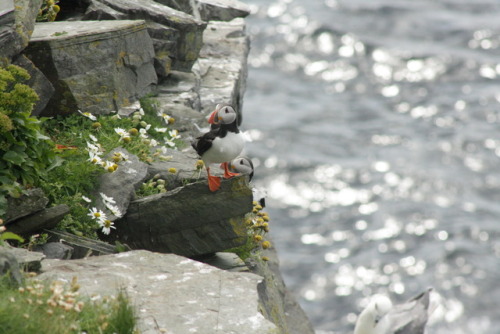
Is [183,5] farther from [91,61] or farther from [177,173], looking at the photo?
[177,173]

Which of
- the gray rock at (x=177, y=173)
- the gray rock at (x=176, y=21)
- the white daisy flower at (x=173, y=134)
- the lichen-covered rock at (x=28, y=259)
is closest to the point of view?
the lichen-covered rock at (x=28, y=259)

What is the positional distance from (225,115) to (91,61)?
9.92ft

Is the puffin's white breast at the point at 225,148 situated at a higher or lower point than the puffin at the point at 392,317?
higher

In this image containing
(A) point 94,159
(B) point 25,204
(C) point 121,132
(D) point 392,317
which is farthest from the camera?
(D) point 392,317

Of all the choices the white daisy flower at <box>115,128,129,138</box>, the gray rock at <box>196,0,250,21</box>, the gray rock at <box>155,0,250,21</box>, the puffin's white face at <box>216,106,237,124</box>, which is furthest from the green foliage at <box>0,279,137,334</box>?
the gray rock at <box>196,0,250,21</box>

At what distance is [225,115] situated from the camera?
31.3ft

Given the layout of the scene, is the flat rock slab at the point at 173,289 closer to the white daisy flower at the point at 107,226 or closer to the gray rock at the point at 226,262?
the white daisy flower at the point at 107,226

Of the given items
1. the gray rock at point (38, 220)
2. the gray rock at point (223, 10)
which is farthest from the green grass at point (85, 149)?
the gray rock at point (223, 10)

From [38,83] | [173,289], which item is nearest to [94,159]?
[38,83]

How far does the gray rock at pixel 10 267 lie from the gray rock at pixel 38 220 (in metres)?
1.96

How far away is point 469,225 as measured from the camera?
2683 cm

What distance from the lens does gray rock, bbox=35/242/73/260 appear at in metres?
8.79

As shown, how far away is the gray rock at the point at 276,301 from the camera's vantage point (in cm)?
1023

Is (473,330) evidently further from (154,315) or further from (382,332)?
(154,315)
